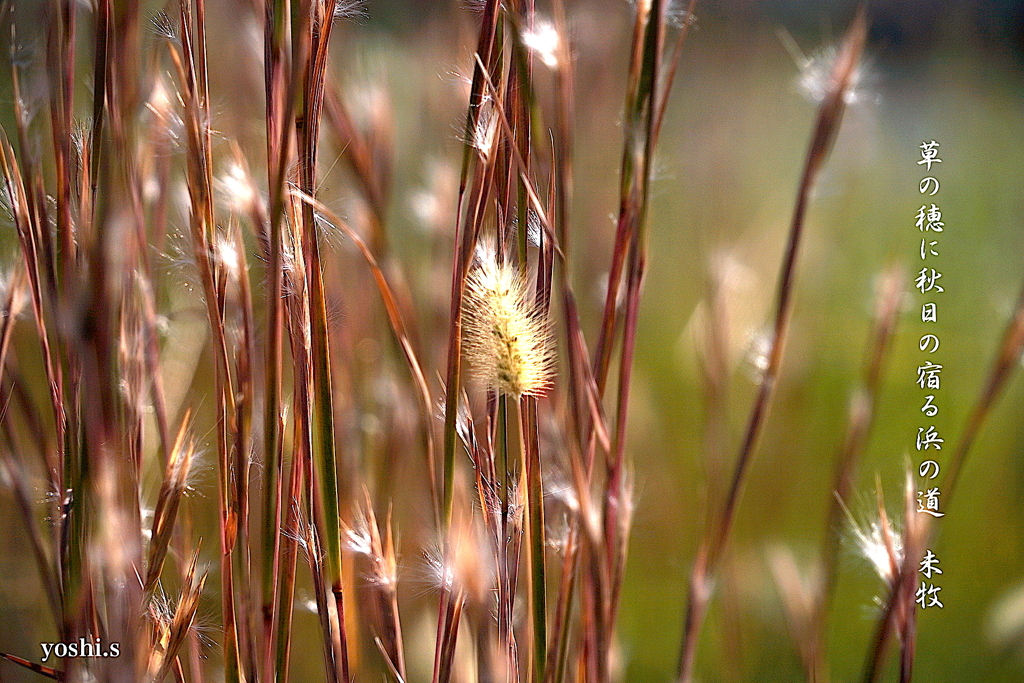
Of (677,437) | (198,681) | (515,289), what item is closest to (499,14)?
(515,289)

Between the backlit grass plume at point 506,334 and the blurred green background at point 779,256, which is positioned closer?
the backlit grass plume at point 506,334

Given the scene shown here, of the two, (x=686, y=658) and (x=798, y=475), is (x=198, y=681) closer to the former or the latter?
(x=686, y=658)

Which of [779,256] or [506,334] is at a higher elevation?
[779,256]

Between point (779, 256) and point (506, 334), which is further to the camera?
point (779, 256)

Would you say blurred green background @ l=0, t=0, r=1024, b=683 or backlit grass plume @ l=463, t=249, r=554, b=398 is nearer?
backlit grass plume @ l=463, t=249, r=554, b=398
